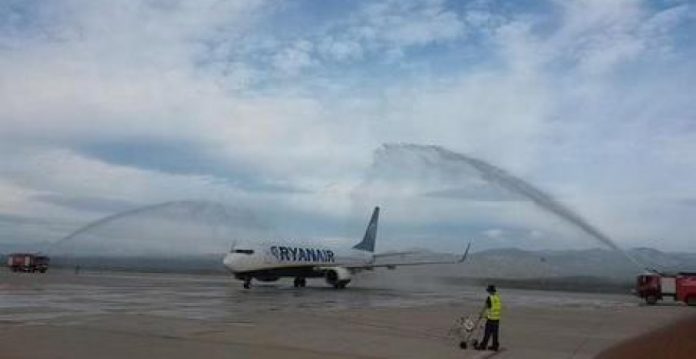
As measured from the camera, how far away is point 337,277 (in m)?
65.1

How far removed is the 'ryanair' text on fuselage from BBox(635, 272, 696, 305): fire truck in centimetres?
2647

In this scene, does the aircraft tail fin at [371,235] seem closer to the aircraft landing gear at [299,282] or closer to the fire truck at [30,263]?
the aircraft landing gear at [299,282]

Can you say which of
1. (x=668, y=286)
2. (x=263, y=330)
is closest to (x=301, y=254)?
(x=668, y=286)

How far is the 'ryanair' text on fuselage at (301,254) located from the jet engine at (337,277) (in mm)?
2287

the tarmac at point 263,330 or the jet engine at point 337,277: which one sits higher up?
the jet engine at point 337,277

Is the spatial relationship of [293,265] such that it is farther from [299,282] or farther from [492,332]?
[492,332]

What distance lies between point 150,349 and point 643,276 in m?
48.1

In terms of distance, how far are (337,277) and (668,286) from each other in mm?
25871

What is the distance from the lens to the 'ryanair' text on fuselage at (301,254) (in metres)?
62.5

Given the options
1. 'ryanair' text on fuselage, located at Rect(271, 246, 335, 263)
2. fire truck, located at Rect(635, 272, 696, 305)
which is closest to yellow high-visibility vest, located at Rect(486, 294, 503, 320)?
fire truck, located at Rect(635, 272, 696, 305)

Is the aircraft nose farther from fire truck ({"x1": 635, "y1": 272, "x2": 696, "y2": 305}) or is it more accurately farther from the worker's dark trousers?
the worker's dark trousers

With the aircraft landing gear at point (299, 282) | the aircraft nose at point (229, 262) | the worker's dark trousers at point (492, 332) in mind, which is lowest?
the aircraft landing gear at point (299, 282)

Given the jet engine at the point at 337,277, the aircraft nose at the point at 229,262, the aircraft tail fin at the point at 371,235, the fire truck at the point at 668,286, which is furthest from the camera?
the aircraft tail fin at the point at 371,235

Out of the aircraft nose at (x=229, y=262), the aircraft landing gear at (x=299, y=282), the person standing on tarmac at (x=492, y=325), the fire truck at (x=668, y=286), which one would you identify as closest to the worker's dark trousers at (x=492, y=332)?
the person standing on tarmac at (x=492, y=325)
